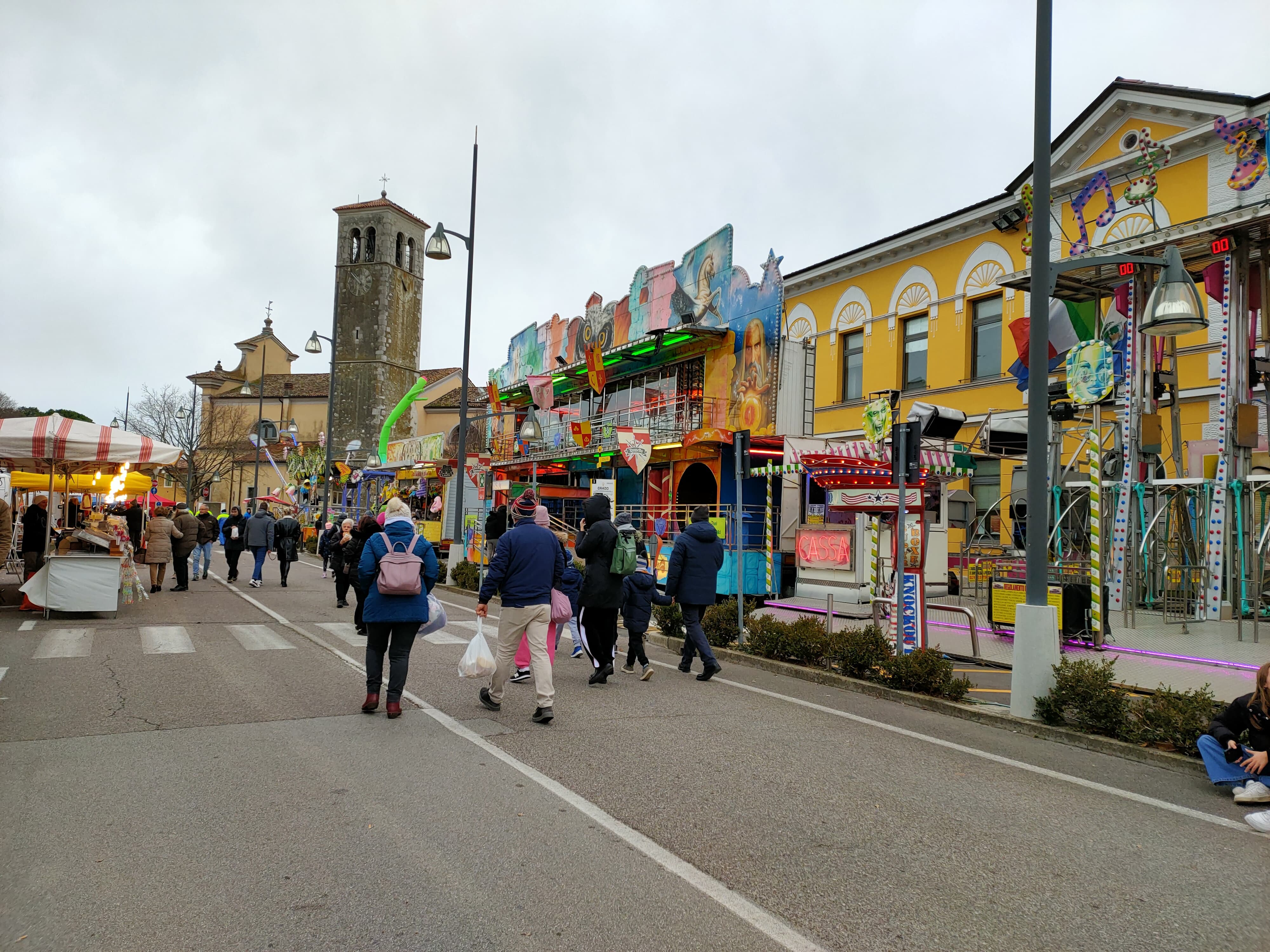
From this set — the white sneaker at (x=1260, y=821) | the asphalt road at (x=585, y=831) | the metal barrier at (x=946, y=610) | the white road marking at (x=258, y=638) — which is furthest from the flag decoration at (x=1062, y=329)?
the white road marking at (x=258, y=638)

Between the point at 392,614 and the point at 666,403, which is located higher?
the point at 666,403

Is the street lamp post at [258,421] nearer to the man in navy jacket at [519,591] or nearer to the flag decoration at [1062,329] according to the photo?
the flag decoration at [1062,329]

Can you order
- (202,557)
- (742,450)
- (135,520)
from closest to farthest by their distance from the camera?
1. (742,450)
2. (202,557)
3. (135,520)

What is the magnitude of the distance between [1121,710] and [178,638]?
35.4ft

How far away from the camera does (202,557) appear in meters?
21.8

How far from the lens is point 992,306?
21.8 metres

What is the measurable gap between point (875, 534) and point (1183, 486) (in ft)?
14.5

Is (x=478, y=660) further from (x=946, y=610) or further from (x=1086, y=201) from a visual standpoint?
(x=1086, y=201)

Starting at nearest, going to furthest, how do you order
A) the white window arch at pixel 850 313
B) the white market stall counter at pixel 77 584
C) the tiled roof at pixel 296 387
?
the white market stall counter at pixel 77 584 < the white window arch at pixel 850 313 < the tiled roof at pixel 296 387

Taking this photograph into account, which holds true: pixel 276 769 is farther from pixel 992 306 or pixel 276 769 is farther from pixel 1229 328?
pixel 992 306

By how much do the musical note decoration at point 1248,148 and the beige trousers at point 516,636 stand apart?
1123 cm

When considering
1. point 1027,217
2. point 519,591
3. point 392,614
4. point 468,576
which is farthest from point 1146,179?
point 468,576

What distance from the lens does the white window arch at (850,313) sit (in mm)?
24922

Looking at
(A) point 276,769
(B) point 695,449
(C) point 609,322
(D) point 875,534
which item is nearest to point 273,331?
(C) point 609,322
